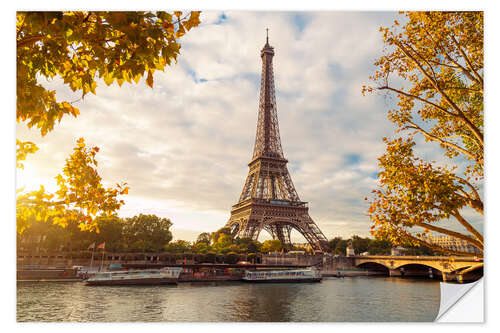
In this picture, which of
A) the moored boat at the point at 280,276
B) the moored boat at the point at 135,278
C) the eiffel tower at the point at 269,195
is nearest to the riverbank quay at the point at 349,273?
the eiffel tower at the point at 269,195

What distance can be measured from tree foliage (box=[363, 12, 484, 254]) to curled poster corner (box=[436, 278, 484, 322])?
3.79 ft

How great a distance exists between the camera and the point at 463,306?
18.4 ft

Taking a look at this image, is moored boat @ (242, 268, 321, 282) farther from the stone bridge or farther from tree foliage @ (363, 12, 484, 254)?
tree foliage @ (363, 12, 484, 254)

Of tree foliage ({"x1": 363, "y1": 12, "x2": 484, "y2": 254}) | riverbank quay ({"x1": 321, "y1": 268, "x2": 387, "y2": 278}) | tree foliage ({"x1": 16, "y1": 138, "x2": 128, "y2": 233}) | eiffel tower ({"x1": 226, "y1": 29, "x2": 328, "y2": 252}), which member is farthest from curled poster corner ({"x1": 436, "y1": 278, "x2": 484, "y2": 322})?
riverbank quay ({"x1": 321, "y1": 268, "x2": 387, "y2": 278})

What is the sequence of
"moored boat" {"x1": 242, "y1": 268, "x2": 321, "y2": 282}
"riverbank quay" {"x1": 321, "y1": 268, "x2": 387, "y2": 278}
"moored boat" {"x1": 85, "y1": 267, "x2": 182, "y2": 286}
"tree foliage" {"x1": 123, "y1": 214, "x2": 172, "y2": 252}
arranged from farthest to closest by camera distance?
"riverbank quay" {"x1": 321, "y1": 268, "x2": 387, "y2": 278} → "tree foliage" {"x1": 123, "y1": 214, "x2": 172, "y2": 252} → "moored boat" {"x1": 242, "y1": 268, "x2": 321, "y2": 282} → "moored boat" {"x1": 85, "y1": 267, "x2": 182, "y2": 286}

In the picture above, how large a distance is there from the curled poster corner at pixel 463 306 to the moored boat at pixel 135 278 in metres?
17.4

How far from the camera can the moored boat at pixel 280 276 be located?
2365cm

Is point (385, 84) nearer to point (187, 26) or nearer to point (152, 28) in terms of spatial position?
point (187, 26)

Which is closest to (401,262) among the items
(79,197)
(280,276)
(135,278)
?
(280,276)

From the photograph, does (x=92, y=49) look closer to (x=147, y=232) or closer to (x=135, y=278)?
(x=135, y=278)

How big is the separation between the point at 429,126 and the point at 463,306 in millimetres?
3112

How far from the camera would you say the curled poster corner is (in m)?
5.53
